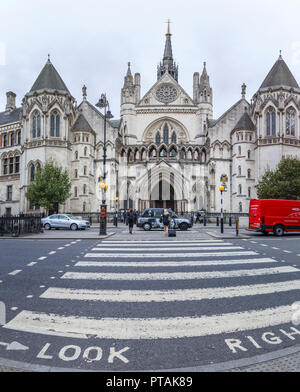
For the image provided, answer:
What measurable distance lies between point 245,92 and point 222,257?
39808 mm

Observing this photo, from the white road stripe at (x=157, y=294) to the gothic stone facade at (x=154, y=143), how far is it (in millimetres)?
34709

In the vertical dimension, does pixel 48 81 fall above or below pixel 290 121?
above

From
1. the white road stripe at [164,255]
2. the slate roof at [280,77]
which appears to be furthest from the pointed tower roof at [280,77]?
the white road stripe at [164,255]

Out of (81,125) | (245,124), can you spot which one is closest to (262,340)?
(245,124)

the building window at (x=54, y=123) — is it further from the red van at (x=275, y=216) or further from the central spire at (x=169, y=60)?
the red van at (x=275, y=216)

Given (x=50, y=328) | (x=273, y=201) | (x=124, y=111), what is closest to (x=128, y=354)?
(x=50, y=328)

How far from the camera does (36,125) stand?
39312 millimetres

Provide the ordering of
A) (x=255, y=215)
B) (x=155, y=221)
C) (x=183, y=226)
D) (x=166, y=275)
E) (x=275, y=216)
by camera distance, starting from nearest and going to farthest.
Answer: (x=166, y=275) < (x=275, y=216) < (x=255, y=215) < (x=183, y=226) < (x=155, y=221)

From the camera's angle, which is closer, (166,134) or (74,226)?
(74,226)

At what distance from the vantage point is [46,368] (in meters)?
2.97

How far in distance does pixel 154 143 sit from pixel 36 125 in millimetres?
15561

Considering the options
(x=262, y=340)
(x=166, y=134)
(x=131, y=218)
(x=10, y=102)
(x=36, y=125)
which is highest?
(x=10, y=102)

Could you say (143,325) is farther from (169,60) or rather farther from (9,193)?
(169,60)

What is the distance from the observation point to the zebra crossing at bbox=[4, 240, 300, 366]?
4.03 meters
